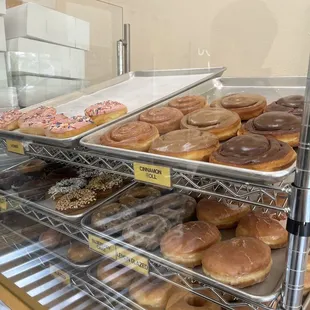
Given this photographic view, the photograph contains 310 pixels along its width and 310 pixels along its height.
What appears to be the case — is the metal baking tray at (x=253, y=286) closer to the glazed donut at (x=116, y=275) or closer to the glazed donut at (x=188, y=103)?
the glazed donut at (x=116, y=275)

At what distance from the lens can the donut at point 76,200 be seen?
3.83 ft

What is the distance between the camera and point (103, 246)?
0.99m

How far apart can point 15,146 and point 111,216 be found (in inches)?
18.5

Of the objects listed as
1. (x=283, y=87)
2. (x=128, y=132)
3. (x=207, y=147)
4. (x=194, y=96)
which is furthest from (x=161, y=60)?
(x=207, y=147)

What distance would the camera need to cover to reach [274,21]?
132 cm

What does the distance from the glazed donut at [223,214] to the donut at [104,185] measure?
1.29ft

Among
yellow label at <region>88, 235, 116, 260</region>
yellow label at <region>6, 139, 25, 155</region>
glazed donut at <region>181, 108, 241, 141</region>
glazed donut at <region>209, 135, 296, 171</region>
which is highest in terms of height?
glazed donut at <region>181, 108, 241, 141</region>

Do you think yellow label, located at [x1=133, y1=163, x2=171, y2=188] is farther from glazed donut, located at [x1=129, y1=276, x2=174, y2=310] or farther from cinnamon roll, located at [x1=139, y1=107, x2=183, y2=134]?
glazed donut, located at [x1=129, y1=276, x2=174, y2=310]

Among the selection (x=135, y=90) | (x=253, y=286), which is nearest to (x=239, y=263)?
(x=253, y=286)

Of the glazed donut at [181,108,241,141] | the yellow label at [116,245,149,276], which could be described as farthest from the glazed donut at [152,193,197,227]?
the glazed donut at [181,108,241,141]

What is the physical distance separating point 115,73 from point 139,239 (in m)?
1.18

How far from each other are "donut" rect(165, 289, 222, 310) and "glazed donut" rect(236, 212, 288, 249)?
21cm

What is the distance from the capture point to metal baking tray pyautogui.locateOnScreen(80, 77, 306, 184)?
63cm

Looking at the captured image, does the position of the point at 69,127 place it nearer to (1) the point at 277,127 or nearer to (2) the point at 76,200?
(2) the point at 76,200
